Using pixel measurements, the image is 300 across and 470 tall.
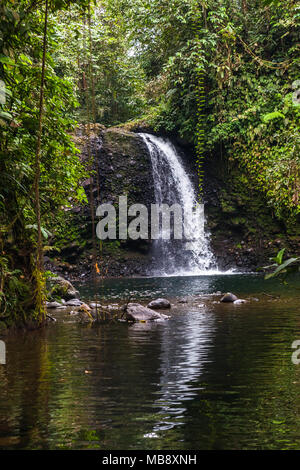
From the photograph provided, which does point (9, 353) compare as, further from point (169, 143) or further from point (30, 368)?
point (169, 143)

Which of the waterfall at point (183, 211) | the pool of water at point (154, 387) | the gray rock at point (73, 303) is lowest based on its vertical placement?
the pool of water at point (154, 387)

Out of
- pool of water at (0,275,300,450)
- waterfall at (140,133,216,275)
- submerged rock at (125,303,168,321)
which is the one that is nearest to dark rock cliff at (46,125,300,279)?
waterfall at (140,133,216,275)

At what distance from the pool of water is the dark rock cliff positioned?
10960 mm

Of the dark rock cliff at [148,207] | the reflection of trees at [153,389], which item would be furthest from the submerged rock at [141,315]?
the dark rock cliff at [148,207]

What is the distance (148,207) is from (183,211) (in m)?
1.36

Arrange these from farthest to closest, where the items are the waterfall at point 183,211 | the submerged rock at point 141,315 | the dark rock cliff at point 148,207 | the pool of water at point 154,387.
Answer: the waterfall at point 183,211 < the dark rock cliff at point 148,207 < the submerged rock at point 141,315 < the pool of water at point 154,387

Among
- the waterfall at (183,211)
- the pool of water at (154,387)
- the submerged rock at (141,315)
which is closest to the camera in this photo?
the pool of water at (154,387)

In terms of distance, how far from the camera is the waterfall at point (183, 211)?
56.6ft

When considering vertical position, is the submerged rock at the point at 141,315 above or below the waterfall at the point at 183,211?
below

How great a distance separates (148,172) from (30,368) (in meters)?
15.2

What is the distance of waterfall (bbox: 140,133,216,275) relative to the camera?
1725 centimetres

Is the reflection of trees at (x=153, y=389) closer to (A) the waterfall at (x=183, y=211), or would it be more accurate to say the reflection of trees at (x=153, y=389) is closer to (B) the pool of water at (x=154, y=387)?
(B) the pool of water at (x=154, y=387)

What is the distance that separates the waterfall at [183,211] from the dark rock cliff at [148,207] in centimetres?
29
